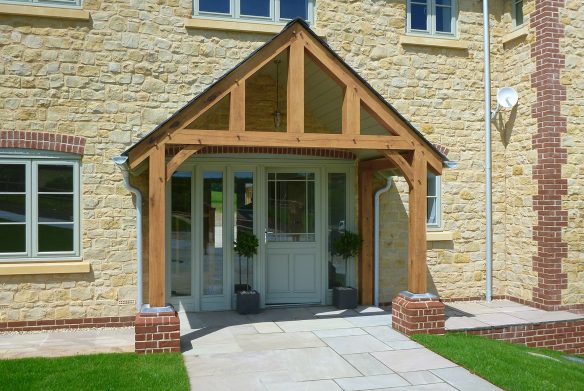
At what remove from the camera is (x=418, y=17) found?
9.75 meters

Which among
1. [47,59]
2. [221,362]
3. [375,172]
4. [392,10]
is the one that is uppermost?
[392,10]

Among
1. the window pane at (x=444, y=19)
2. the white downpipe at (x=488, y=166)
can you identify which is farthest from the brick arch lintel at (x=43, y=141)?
the white downpipe at (x=488, y=166)

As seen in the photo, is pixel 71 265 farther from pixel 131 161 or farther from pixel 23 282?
pixel 131 161

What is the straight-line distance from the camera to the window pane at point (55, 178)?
7.85 meters

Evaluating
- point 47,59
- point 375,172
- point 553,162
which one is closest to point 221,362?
point 375,172

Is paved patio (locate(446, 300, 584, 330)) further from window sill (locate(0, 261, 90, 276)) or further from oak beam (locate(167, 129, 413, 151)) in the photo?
window sill (locate(0, 261, 90, 276))

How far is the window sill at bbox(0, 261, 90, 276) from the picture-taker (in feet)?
25.2

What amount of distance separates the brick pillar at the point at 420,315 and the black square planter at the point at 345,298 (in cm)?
151

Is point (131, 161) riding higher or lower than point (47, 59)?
lower

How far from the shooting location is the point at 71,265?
788 cm

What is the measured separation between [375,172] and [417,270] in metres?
2.20

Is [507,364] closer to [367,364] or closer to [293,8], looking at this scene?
[367,364]

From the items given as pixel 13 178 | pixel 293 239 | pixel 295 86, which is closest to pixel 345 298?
pixel 293 239

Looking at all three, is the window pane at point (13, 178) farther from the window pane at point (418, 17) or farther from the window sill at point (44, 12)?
the window pane at point (418, 17)
